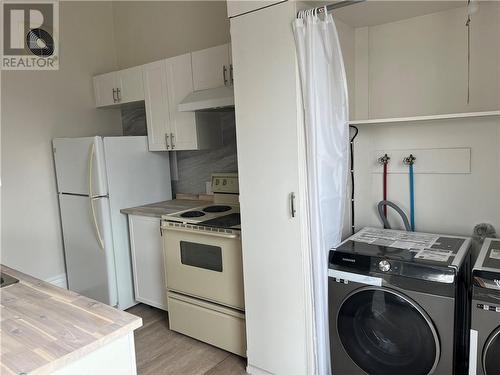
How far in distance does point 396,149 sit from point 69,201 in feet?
9.10

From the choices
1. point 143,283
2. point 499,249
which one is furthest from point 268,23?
point 143,283

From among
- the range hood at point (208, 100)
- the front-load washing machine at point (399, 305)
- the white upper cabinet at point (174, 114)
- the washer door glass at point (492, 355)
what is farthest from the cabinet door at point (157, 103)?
the washer door glass at point (492, 355)

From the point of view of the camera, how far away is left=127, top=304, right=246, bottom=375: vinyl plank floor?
95.0 inches

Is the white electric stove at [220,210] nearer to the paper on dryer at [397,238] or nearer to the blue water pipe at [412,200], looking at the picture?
the paper on dryer at [397,238]

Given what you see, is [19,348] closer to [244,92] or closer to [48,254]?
[244,92]

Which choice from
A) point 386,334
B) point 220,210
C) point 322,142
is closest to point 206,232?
point 220,210

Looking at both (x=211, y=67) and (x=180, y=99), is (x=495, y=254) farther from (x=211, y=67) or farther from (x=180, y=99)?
(x=180, y=99)

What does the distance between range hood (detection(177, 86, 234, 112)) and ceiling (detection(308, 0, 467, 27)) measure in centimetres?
86

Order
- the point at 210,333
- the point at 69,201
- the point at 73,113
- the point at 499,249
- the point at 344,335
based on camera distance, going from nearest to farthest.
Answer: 1. the point at 499,249
2. the point at 344,335
3. the point at 210,333
4. the point at 69,201
5. the point at 73,113

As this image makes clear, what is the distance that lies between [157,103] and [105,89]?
79cm

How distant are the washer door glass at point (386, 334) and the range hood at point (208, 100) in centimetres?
149

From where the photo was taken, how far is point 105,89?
364cm

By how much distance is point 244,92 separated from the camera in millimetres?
2053

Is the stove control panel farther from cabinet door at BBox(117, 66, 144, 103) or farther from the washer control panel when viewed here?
the washer control panel
